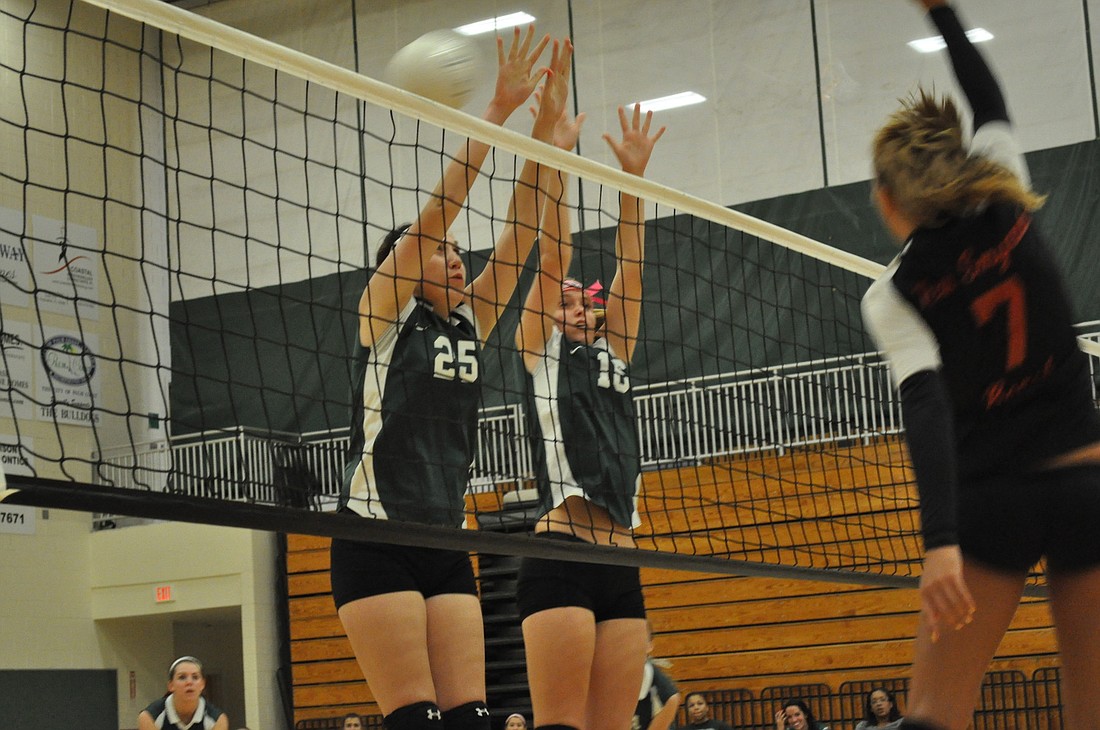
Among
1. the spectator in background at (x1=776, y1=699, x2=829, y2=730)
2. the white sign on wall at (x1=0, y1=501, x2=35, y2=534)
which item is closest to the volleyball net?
the white sign on wall at (x1=0, y1=501, x2=35, y2=534)

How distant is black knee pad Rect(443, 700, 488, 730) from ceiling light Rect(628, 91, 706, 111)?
46.3 feet

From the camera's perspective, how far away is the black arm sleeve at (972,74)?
286 centimetres

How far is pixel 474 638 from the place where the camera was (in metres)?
3.87

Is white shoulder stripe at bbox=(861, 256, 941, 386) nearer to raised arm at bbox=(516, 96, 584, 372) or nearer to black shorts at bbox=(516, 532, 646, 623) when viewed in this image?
black shorts at bbox=(516, 532, 646, 623)

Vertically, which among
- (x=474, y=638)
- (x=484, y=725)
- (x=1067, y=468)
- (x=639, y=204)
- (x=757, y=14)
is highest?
(x=757, y=14)

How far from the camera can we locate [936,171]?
269 centimetres

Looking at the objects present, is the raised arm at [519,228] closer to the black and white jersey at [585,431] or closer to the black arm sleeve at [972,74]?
the black and white jersey at [585,431]

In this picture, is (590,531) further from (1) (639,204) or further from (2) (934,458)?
(2) (934,458)

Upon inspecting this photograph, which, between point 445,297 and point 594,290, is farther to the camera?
point 594,290

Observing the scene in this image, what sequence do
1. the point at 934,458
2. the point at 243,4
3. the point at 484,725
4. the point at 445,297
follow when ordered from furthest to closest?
the point at 243,4 → the point at 445,297 → the point at 484,725 → the point at 934,458

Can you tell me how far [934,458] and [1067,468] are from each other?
1.01ft

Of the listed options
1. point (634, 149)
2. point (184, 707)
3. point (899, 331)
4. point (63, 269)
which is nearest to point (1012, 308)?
point (899, 331)

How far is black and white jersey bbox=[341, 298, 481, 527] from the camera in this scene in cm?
385

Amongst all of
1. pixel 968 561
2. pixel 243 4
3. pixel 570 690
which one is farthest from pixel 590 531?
pixel 243 4
